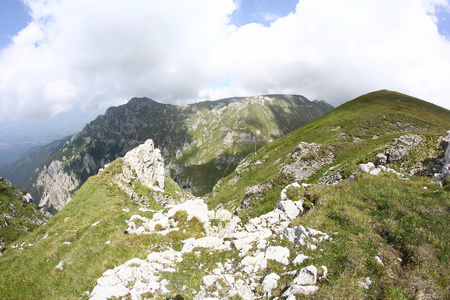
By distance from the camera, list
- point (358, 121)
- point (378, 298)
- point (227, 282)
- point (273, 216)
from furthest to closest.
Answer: point (358, 121), point (273, 216), point (227, 282), point (378, 298)

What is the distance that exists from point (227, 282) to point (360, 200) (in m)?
11.6

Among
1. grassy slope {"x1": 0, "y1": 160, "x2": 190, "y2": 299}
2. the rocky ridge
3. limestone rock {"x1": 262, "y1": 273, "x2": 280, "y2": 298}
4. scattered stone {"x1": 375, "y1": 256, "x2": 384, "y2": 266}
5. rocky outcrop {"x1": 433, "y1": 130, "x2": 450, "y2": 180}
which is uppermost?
rocky outcrop {"x1": 433, "y1": 130, "x2": 450, "y2": 180}

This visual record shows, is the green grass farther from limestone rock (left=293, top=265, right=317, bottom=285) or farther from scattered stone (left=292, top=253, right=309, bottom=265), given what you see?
scattered stone (left=292, top=253, right=309, bottom=265)

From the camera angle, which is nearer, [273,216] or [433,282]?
[433,282]

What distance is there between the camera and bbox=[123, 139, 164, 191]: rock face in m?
59.2

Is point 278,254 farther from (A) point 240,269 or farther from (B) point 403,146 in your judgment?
(B) point 403,146

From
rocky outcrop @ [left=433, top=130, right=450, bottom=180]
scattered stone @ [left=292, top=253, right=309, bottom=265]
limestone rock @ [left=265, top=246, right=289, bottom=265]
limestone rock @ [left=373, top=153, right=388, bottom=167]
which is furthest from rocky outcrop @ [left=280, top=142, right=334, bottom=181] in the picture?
scattered stone @ [left=292, top=253, right=309, bottom=265]

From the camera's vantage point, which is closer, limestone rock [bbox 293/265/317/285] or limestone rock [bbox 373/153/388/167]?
limestone rock [bbox 293/265/317/285]

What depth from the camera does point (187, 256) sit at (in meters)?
12.2

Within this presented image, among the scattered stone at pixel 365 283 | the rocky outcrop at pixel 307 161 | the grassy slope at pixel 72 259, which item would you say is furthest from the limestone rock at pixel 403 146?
the grassy slope at pixel 72 259

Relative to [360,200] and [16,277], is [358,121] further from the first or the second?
[16,277]

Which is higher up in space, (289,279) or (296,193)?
(296,193)

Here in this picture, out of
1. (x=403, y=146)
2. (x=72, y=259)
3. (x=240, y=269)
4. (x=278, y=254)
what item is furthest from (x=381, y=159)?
(x=72, y=259)

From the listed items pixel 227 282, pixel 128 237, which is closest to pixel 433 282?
pixel 227 282
